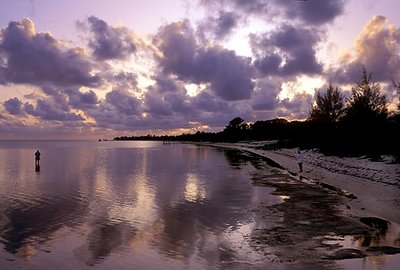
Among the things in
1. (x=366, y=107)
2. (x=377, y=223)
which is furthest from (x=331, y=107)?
(x=377, y=223)

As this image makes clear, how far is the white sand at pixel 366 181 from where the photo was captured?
18109mm

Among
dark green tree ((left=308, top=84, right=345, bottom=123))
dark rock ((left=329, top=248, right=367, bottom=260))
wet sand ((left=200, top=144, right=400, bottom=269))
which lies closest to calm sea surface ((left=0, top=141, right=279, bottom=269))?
wet sand ((left=200, top=144, right=400, bottom=269))

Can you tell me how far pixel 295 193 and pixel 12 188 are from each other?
19676 millimetres

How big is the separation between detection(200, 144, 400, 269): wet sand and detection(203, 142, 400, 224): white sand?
64 millimetres

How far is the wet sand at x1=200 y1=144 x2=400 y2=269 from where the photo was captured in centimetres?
1093

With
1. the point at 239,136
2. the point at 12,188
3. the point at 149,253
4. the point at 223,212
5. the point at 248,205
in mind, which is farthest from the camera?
the point at 239,136

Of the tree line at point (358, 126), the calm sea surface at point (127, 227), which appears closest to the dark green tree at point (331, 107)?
the tree line at point (358, 126)

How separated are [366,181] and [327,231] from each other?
571 inches

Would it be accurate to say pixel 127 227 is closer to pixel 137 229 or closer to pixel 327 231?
pixel 137 229

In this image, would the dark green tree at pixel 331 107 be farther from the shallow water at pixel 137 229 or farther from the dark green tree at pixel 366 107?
the shallow water at pixel 137 229

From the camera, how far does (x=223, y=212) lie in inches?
736

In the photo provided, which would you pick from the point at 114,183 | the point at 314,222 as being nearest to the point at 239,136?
the point at 114,183

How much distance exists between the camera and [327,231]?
14148 mm

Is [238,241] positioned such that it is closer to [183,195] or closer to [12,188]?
[183,195]
